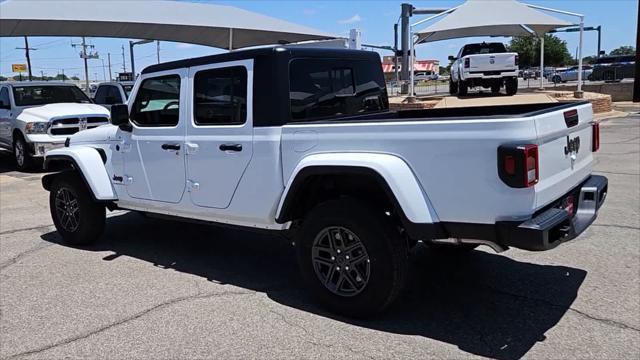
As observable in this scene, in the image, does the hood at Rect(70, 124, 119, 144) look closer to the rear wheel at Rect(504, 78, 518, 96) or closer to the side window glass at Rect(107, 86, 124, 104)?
the side window glass at Rect(107, 86, 124, 104)

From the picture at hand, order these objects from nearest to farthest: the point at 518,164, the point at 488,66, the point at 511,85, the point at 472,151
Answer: the point at 518,164
the point at 472,151
the point at 488,66
the point at 511,85

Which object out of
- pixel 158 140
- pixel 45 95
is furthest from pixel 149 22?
pixel 158 140

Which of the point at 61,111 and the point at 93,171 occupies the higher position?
the point at 61,111

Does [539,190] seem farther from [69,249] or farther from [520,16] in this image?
[520,16]

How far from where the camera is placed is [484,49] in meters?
21.3

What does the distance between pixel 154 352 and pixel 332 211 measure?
150 centimetres

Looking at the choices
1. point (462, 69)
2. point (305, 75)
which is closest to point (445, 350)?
point (305, 75)

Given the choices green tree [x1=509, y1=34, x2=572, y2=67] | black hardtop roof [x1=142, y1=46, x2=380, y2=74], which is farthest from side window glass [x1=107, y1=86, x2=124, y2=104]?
green tree [x1=509, y1=34, x2=572, y2=67]

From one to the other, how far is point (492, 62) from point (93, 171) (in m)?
17.6

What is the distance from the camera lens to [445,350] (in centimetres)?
366

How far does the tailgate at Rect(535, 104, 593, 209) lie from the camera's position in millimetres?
3479

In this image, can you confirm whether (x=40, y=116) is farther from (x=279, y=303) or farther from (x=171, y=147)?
(x=279, y=303)

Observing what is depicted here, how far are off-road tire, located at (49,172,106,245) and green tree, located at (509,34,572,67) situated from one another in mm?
75613

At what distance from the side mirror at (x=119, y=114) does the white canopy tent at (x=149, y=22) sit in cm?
1210
